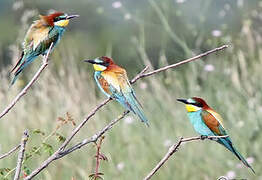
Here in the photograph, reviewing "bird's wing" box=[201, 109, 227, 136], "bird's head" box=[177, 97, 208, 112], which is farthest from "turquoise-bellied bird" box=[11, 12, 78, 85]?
"bird's wing" box=[201, 109, 227, 136]

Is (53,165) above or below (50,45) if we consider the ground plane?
below

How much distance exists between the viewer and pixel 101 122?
4797mm

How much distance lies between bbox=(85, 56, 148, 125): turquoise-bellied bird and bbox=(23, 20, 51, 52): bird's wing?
12cm

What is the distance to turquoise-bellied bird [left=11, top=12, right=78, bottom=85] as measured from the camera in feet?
5.21

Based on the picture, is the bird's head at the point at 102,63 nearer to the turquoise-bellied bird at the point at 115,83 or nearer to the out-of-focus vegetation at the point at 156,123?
the turquoise-bellied bird at the point at 115,83

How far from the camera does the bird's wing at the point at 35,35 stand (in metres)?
1.60

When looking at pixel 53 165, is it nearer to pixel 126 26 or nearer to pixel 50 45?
pixel 50 45

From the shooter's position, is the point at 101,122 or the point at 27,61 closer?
the point at 27,61

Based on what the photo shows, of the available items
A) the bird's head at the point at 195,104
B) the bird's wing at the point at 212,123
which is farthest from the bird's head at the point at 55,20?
the bird's wing at the point at 212,123

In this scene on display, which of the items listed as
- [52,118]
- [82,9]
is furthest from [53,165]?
[82,9]

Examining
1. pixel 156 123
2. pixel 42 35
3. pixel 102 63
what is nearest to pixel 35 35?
pixel 42 35

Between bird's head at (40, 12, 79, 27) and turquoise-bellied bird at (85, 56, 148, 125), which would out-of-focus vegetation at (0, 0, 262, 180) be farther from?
bird's head at (40, 12, 79, 27)

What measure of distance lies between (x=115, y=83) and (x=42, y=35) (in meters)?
0.20

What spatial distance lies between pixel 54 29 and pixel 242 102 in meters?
3.12
